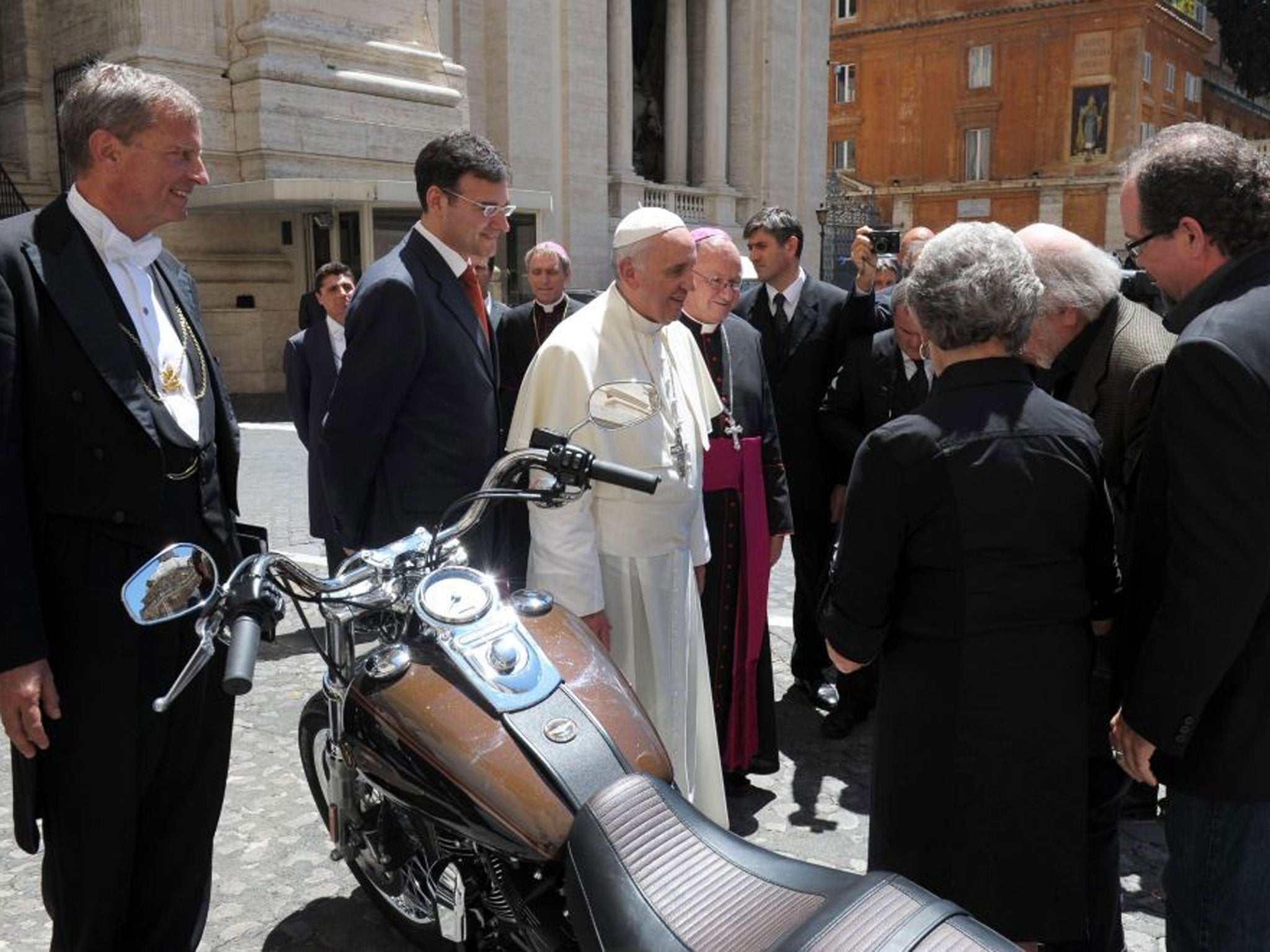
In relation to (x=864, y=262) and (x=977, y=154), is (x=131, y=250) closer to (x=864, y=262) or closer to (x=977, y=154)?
(x=864, y=262)

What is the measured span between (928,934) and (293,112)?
16436 mm

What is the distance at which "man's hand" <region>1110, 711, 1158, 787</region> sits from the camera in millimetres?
2334

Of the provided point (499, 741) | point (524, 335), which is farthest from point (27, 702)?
point (524, 335)

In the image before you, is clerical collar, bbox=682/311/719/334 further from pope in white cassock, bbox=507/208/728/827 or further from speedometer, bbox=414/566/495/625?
speedometer, bbox=414/566/495/625

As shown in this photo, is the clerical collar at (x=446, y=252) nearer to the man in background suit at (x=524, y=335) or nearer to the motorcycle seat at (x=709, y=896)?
the man in background suit at (x=524, y=335)

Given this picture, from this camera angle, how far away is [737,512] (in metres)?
4.12

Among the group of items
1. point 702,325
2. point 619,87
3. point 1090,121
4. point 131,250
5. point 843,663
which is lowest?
point 843,663

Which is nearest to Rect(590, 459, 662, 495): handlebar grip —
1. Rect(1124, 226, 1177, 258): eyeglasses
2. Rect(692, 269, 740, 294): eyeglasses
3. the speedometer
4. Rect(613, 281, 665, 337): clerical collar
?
the speedometer

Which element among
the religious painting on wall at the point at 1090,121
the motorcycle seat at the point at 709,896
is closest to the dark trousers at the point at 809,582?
the motorcycle seat at the point at 709,896

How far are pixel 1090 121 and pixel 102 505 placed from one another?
1737 inches

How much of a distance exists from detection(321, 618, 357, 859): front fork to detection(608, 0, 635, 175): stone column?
24097 millimetres

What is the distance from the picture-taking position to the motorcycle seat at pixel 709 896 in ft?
4.69

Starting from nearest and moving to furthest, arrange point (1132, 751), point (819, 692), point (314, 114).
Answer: point (1132, 751), point (819, 692), point (314, 114)

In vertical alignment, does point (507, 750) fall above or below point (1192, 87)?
below
